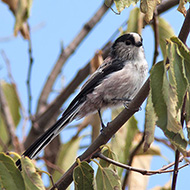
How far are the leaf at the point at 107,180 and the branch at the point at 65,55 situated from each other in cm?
225

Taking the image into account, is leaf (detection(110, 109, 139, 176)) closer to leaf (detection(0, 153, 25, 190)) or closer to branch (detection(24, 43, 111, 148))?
leaf (detection(0, 153, 25, 190))

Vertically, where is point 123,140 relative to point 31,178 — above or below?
below

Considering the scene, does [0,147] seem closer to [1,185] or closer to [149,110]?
[1,185]

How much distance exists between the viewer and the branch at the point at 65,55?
12.4 ft

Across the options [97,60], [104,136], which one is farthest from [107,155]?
[97,60]

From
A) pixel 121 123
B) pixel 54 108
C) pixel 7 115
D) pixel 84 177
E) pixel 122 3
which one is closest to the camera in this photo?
pixel 122 3

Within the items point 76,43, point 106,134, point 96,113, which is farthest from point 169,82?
point 76,43

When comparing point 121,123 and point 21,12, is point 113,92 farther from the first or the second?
point 121,123

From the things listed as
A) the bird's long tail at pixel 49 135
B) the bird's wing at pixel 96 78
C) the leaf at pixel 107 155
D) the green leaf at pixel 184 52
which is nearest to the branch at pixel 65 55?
the bird's wing at pixel 96 78

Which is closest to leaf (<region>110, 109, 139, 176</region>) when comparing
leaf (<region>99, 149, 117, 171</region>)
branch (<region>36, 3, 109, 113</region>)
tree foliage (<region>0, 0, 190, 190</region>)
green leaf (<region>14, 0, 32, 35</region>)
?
tree foliage (<region>0, 0, 190, 190</region>)

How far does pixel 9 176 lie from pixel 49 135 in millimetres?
841

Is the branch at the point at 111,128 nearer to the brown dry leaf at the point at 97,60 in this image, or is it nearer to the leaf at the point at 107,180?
the leaf at the point at 107,180

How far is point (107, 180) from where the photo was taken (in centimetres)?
156

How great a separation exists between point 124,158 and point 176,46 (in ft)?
3.89
